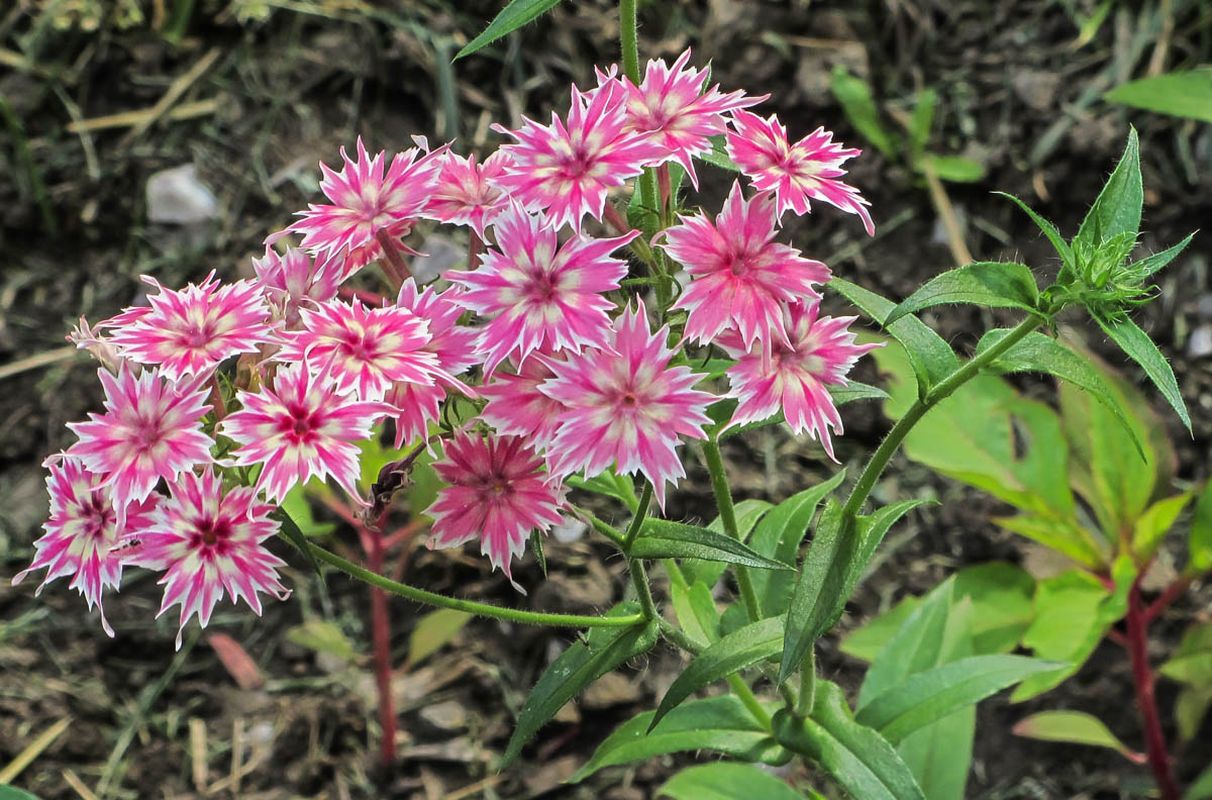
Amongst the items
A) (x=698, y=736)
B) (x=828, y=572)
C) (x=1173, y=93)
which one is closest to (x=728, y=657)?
(x=828, y=572)

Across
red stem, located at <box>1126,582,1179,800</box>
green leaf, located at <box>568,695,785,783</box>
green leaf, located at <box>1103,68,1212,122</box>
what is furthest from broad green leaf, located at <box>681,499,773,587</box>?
green leaf, located at <box>1103,68,1212,122</box>

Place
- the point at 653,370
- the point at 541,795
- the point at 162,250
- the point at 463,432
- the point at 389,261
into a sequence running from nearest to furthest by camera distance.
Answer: the point at 653,370
the point at 463,432
the point at 389,261
the point at 541,795
the point at 162,250

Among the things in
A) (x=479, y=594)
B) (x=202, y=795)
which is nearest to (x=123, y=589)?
(x=202, y=795)

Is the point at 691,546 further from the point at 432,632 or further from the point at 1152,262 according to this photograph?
the point at 432,632

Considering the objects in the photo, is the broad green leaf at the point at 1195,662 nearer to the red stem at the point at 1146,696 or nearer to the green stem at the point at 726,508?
the red stem at the point at 1146,696

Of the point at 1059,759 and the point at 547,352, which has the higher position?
the point at 547,352

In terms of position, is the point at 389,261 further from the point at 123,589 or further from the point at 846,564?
the point at 123,589

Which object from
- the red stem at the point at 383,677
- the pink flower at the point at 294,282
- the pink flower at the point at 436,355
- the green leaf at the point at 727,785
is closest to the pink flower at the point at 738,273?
the pink flower at the point at 436,355
